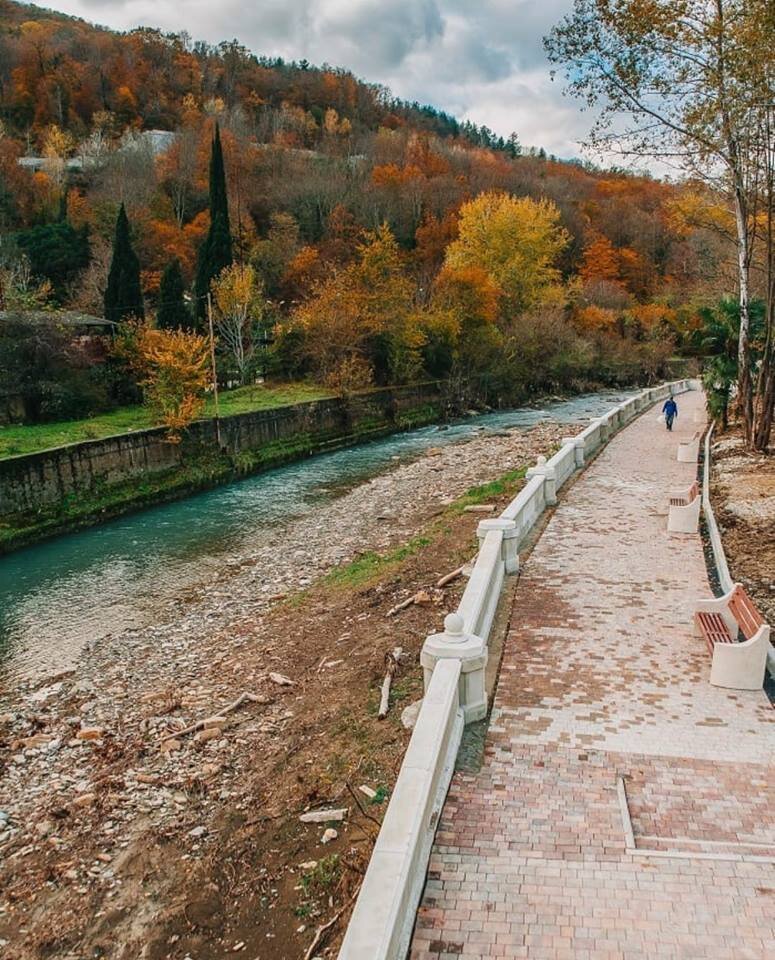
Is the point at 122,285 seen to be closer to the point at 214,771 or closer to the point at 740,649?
the point at 214,771

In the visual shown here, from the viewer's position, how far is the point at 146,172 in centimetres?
5638

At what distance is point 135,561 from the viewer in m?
17.5

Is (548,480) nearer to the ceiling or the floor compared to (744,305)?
nearer to the floor

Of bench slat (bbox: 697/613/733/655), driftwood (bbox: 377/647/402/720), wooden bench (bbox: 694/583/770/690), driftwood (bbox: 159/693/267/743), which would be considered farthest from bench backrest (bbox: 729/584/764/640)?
driftwood (bbox: 159/693/267/743)

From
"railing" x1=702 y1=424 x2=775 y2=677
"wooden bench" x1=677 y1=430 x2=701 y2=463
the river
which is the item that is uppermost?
"wooden bench" x1=677 y1=430 x2=701 y2=463

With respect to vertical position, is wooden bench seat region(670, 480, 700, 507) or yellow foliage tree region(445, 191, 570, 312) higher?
yellow foliage tree region(445, 191, 570, 312)

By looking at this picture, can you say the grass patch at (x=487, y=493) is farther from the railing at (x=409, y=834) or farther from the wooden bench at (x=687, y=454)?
the railing at (x=409, y=834)

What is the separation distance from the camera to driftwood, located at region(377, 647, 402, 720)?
773 cm

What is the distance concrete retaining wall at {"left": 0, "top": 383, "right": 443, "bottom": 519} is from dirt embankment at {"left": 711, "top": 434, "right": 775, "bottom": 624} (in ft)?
55.5

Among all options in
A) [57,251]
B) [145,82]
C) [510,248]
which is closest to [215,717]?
[57,251]

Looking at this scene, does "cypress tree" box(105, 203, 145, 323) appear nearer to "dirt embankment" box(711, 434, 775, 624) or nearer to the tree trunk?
the tree trunk

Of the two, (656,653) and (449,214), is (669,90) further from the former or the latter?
(449,214)

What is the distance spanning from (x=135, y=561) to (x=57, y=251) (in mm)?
34232

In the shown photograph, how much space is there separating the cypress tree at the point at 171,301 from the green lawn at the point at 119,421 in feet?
17.0
